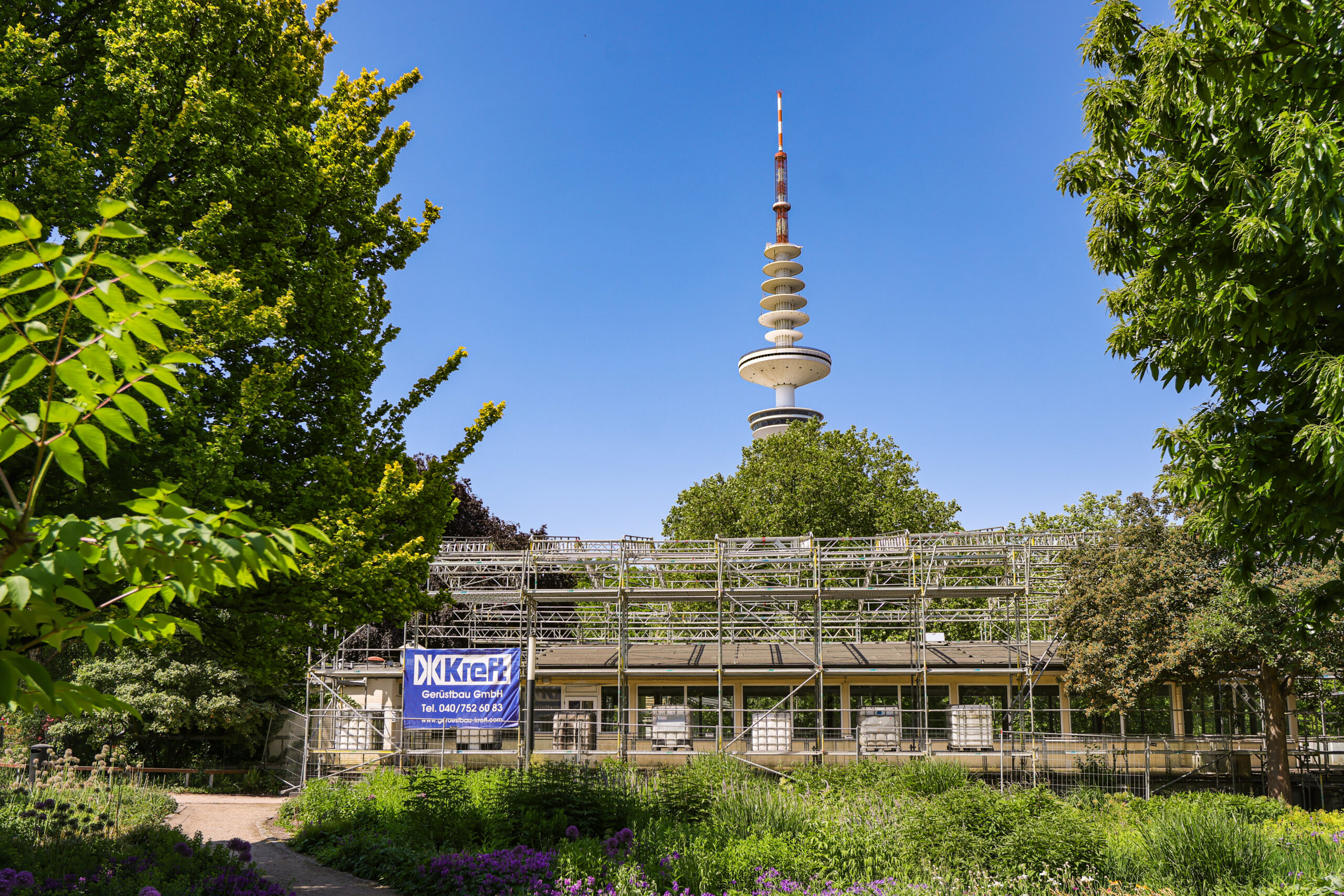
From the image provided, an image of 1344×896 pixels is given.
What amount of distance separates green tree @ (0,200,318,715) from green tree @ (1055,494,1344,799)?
18.8 m

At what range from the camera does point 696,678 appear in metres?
27.1

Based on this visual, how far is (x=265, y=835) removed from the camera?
15547mm

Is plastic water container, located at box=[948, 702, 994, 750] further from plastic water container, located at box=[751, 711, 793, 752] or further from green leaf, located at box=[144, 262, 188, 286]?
green leaf, located at box=[144, 262, 188, 286]

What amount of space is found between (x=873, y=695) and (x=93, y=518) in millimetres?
26799

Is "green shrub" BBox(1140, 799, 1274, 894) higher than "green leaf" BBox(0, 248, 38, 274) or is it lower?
lower

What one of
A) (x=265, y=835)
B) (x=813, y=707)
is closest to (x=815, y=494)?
(x=813, y=707)

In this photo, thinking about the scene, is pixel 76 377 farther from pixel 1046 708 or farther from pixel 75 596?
pixel 1046 708

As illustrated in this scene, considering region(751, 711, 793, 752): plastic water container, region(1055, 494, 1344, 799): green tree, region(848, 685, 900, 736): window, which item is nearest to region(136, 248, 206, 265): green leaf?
region(1055, 494, 1344, 799): green tree

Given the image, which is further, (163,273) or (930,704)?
(930,704)

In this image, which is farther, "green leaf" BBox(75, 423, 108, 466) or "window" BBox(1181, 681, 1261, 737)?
"window" BBox(1181, 681, 1261, 737)

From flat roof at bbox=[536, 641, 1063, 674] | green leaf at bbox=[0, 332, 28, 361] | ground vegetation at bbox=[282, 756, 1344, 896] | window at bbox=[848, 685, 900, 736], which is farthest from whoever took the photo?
window at bbox=[848, 685, 900, 736]

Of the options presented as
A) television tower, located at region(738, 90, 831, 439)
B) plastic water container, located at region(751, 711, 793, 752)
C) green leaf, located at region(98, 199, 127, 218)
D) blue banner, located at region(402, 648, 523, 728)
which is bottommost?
plastic water container, located at region(751, 711, 793, 752)

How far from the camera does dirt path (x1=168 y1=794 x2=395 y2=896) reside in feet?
35.9

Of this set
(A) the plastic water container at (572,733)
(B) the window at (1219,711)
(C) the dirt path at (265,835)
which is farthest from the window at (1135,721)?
(C) the dirt path at (265,835)
